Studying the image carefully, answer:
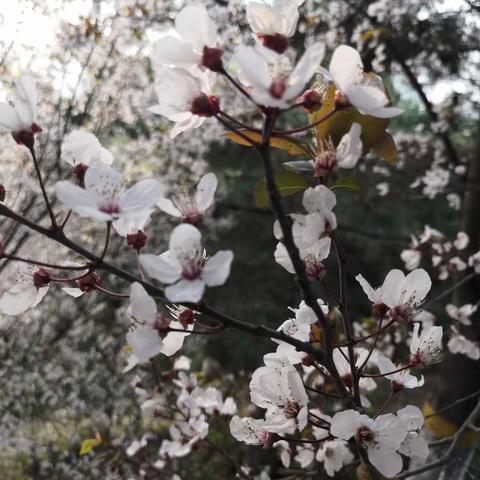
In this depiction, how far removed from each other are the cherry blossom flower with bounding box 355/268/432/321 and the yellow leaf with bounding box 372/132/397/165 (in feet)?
0.51

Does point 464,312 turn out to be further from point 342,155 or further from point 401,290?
point 342,155

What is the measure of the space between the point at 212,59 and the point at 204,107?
0.16 feet

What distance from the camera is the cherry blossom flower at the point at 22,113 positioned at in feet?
1.80

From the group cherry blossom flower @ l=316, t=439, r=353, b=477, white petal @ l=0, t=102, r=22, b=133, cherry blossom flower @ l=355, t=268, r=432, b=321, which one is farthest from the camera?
cherry blossom flower @ l=316, t=439, r=353, b=477

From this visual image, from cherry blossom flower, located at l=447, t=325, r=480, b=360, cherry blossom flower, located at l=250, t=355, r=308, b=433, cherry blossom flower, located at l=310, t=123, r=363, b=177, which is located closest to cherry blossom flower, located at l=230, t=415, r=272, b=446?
cherry blossom flower, located at l=250, t=355, r=308, b=433

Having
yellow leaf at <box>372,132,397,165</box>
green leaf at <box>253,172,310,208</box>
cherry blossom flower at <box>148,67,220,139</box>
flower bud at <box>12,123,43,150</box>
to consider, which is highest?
cherry blossom flower at <box>148,67,220,139</box>

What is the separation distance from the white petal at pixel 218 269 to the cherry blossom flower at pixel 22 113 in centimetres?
24

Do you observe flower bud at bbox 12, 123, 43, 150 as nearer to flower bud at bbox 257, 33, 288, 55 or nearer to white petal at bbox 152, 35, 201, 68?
white petal at bbox 152, 35, 201, 68

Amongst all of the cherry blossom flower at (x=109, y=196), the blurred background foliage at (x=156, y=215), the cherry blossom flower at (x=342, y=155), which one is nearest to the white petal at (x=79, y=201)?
the cherry blossom flower at (x=109, y=196)

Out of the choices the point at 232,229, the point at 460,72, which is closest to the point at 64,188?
the point at 460,72

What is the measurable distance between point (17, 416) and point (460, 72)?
4.49 meters

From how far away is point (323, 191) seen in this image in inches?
21.4

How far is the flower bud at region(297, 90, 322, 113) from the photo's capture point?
527mm

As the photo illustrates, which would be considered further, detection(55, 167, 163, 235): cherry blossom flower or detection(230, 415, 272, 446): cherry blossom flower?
detection(230, 415, 272, 446): cherry blossom flower
